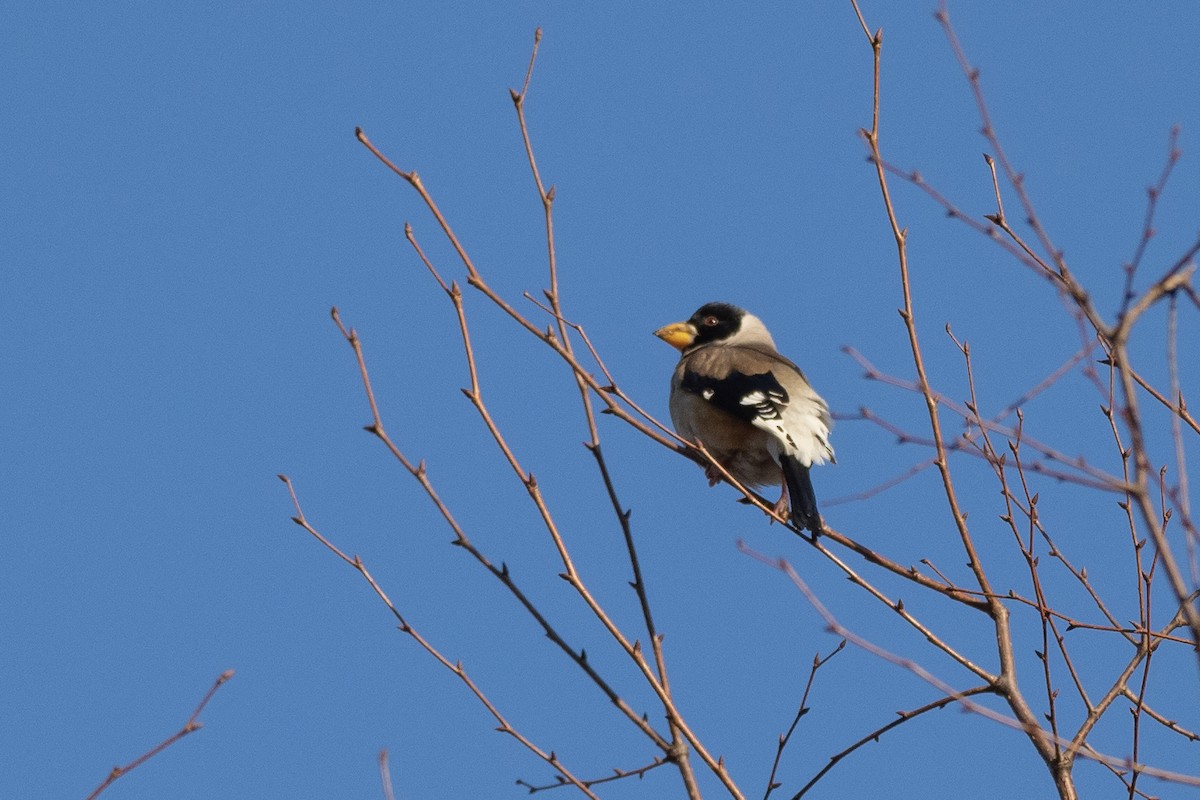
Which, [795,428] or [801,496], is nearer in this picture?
[801,496]

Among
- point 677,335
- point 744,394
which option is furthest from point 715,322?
point 744,394

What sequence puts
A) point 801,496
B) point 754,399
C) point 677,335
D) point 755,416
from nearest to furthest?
point 801,496 < point 755,416 < point 754,399 < point 677,335

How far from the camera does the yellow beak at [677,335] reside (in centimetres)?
862

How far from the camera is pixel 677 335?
8625 millimetres

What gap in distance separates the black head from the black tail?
235 cm

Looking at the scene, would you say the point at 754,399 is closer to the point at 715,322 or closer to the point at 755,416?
the point at 755,416

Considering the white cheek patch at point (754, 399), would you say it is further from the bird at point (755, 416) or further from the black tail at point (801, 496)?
the black tail at point (801, 496)

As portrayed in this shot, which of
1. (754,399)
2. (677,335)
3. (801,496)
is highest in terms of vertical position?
(677,335)

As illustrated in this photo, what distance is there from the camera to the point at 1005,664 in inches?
162

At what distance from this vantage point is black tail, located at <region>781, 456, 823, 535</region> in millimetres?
5659

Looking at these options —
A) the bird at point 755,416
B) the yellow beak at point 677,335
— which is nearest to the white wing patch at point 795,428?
the bird at point 755,416

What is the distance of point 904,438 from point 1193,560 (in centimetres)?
101

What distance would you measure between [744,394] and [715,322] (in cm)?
211

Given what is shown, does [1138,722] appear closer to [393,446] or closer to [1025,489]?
[1025,489]
